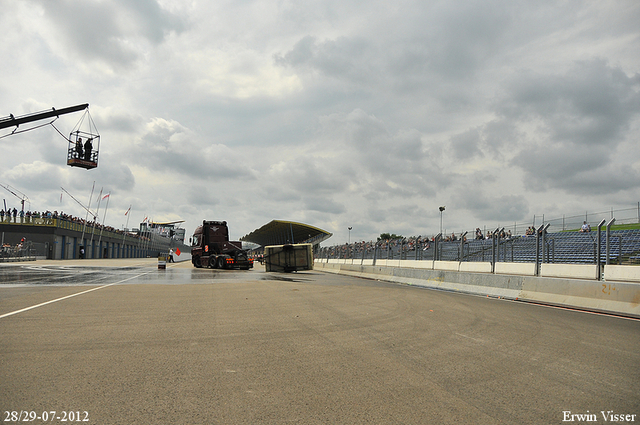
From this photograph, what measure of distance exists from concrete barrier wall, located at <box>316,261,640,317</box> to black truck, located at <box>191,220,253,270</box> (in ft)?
60.3

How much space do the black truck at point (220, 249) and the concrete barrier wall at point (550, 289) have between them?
60.3 ft

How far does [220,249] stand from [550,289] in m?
28.6

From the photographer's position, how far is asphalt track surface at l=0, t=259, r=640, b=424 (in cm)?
384

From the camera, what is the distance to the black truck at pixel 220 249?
36250 mm

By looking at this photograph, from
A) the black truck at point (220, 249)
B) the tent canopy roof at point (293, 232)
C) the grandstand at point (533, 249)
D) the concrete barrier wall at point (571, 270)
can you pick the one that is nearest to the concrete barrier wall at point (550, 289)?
the concrete barrier wall at point (571, 270)

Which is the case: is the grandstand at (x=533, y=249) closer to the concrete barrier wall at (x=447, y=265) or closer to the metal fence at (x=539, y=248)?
the metal fence at (x=539, y=248)

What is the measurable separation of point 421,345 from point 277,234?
339 ft

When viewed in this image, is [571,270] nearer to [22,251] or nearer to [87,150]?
[87,150]

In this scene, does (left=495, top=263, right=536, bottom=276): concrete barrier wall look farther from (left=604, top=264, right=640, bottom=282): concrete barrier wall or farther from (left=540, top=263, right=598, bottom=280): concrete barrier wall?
(left=604, top=264, right=640, bottom=282): concrete barrier wall

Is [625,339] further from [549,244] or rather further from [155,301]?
A: [549,244]

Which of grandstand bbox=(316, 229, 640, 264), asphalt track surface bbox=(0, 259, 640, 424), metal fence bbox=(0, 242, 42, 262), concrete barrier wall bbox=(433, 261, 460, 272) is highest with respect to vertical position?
grandstand bbox=(316, 229, 640, 264)

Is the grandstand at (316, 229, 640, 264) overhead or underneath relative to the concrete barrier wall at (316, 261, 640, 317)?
overhead

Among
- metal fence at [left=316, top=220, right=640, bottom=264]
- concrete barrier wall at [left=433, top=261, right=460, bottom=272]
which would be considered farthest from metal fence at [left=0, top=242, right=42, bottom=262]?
concrete barrier wall at [left=433, top=261, right=460, bottom=272]

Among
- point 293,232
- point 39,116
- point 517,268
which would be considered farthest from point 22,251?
point 293,232
